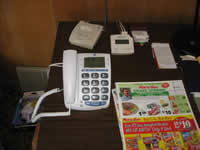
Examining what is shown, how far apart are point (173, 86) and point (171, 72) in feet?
0.28

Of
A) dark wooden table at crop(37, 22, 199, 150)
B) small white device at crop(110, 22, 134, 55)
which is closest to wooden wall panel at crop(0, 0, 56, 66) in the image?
dark wooden table at crop(37, 22, 199, 150)

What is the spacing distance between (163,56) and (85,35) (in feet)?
1.13

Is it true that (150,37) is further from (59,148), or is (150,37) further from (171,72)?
(59,148)

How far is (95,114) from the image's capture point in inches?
29.0

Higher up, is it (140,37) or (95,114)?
(140,37)

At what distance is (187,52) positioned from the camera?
0.98 meters

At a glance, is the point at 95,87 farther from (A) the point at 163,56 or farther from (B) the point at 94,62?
(A) the point at 163,56

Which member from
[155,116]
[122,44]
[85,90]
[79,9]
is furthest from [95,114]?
[79,9]

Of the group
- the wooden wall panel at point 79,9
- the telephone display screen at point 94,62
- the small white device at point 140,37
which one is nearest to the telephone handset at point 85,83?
the telephone display screen at point 94,62

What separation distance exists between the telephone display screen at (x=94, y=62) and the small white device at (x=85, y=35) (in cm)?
14

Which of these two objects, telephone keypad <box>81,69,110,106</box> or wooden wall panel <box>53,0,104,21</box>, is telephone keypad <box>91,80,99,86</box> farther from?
wooden wall panel <box>53,0,104,21</box>

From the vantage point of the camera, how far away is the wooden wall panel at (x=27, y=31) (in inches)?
48.1

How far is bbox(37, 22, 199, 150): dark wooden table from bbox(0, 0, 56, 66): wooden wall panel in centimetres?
31

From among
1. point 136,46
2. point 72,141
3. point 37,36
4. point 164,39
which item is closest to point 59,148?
point 72,141
